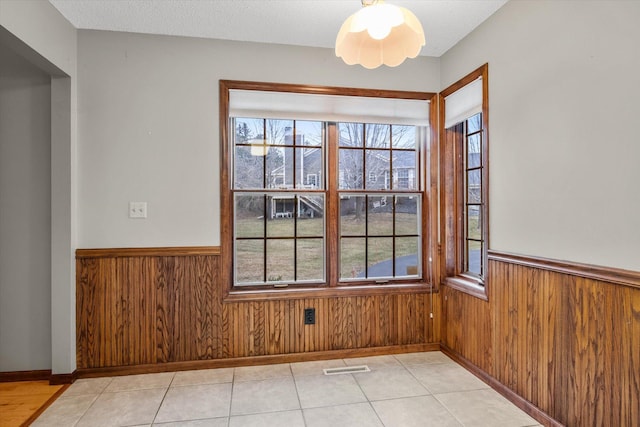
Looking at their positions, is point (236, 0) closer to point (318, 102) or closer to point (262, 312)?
point (318, 102)

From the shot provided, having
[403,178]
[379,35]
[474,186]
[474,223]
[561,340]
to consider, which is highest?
[379,35]

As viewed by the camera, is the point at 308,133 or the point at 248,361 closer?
the point at 248,361

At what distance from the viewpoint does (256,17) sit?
2.75m

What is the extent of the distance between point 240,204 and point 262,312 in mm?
936

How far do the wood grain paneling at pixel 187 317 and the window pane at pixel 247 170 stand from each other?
0.66 meters

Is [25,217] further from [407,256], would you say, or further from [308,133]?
[407,256]

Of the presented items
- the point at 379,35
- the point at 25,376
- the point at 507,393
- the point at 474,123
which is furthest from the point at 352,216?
the point at 25,376

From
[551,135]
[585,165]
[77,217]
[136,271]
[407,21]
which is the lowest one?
[136,271]

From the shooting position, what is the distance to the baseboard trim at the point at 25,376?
2.79 metres

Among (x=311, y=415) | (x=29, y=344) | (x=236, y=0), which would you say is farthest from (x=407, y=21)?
(x=29, y=344)

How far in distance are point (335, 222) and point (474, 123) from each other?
143 cm

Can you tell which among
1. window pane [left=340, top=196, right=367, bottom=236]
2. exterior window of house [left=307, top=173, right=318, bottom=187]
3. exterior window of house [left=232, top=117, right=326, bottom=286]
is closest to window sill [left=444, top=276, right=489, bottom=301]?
window pane [left=340, top=196, right=367, bottom=236]

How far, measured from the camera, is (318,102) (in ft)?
10.7

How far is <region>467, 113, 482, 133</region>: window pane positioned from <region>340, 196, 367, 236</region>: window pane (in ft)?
3.54
